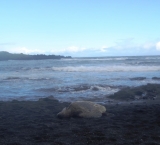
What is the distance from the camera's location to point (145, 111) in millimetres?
10516

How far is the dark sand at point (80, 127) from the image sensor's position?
705cm

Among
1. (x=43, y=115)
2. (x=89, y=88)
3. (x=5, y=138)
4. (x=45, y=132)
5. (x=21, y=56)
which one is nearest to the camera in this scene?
(x=5, y=138)

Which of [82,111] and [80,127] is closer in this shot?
[80,127]

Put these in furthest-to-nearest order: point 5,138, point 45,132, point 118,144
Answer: point 45,132 < point 5,138 < point 118,144

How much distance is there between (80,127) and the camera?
839cm

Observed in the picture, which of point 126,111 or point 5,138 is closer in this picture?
point 5,138

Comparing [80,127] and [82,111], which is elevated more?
[82,111]

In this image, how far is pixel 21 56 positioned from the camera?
117500 millimetres

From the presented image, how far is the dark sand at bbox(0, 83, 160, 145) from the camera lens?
705 cm

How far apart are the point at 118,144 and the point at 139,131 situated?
51.9 inches

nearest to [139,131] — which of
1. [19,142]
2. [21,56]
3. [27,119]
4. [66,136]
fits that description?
[66,136]

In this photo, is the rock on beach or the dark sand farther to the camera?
the rock on beach

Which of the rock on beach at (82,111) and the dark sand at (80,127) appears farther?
the rock on beach at (82,111)

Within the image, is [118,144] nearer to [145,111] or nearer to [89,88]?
[145,111]
